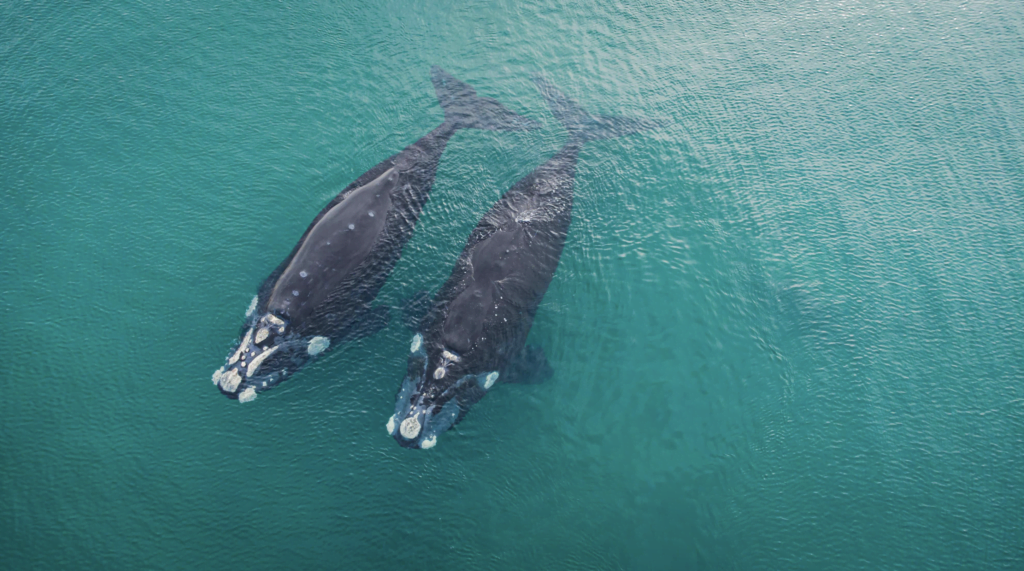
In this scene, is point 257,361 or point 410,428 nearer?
point 410,428

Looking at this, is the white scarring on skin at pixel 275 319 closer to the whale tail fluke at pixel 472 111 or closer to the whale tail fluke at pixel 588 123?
the whale tail fluke at pixel 472 111

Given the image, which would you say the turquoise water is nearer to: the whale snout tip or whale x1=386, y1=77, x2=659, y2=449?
the whale snout tip

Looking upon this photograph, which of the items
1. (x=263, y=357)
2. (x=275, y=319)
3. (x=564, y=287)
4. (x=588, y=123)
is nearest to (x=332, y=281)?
(x=275, y=319)

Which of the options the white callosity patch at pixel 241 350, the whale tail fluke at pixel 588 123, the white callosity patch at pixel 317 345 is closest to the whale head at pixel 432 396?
the white callosity patch at pixel 317 345

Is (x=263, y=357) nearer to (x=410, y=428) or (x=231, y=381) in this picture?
(x=231, y=381)

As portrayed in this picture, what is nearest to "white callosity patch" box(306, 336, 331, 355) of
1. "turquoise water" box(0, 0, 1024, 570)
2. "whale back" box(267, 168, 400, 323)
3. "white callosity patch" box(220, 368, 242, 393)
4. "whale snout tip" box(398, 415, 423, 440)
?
"turquoise water" box(0, 0, 1024, 570)

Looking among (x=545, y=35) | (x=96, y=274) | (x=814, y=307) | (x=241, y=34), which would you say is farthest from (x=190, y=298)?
(x=814, y=307)
